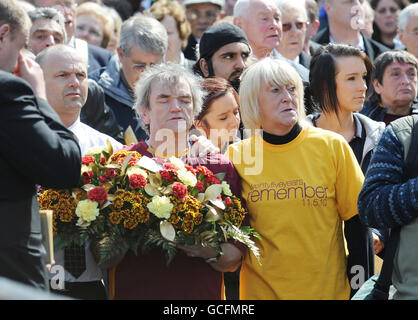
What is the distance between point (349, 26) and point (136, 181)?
547cm

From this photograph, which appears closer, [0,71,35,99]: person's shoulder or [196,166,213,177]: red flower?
[0,71,35,99]: person's shoulder

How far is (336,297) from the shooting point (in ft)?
15.8

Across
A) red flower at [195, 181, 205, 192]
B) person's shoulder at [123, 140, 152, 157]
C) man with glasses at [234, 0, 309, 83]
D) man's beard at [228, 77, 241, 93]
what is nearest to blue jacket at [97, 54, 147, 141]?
man's beard at [228, 77, 241, 93]

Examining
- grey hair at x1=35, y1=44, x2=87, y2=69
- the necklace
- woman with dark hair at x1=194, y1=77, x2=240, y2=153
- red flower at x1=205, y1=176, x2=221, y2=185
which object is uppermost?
grey hair at x1=35, y1=44, x2=87, y2=69

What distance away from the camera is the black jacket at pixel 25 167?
371 cm

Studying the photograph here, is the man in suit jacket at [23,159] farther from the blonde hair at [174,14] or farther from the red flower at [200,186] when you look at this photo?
the blonde hair at [174,14]

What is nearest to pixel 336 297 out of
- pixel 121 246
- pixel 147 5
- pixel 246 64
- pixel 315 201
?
pixel 315 201

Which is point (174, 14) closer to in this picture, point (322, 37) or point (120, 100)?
point (322, 37)

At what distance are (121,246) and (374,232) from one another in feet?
6.05

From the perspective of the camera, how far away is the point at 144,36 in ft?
24.6

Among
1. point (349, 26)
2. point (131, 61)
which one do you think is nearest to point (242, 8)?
point (131, 61)

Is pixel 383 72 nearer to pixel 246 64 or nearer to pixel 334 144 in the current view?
pixel 246 64

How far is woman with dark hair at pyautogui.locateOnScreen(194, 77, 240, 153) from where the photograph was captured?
6.06 m

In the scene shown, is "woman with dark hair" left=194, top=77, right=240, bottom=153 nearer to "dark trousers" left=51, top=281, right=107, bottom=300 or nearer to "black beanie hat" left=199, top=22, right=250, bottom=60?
"black beanie hat" left=199, top=22, right=250, bottom=60
